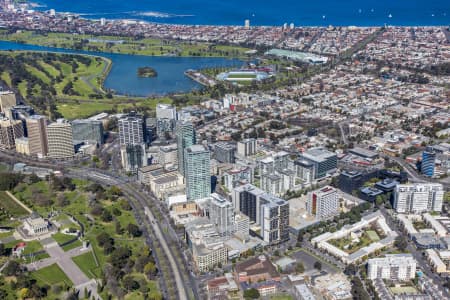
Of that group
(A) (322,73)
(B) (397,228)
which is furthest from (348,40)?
(B) (397,228)

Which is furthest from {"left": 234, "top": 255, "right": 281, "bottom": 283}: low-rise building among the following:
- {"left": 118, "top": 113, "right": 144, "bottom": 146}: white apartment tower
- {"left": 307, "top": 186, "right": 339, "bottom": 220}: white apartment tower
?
{"left": 118, "top": 113, "right": 144, "bottom": 146}: white apartment tower

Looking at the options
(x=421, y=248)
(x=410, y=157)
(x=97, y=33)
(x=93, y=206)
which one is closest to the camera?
(x=421, y=248)

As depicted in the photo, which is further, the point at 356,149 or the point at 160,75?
the point at 160,75

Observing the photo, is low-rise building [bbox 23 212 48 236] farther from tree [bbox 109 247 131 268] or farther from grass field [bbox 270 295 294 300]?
grass field [bbox 270 295 294 300]

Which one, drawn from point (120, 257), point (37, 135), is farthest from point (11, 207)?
point (120, 257)

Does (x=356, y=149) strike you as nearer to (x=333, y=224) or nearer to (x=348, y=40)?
(x=333, y=224)

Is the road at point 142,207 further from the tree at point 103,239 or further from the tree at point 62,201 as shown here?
the tree at point 62,201

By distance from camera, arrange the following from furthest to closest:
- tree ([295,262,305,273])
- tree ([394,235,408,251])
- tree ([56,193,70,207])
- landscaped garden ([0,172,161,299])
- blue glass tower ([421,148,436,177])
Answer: blue glass tower ([421,148,436,177]) < tree ([56,193,70,207]) < tree ([394,235,408,251]) < tree ([295,262,305,273]) < landscaped garden ([0,172,161,299])
